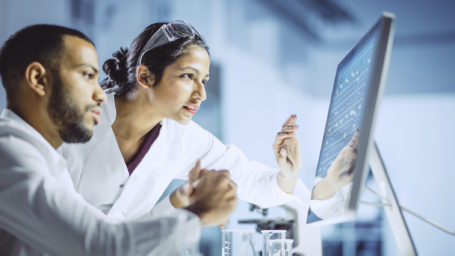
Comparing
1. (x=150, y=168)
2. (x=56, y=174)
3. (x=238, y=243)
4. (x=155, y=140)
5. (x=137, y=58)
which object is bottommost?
(x=238, y=243)

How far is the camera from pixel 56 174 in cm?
A: 97

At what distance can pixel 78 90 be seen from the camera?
1.01 metres

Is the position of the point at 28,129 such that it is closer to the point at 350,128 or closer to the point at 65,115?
the point at 65,115

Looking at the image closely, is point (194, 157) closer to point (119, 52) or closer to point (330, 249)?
point (119, 52)

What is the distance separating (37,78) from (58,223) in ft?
1.18

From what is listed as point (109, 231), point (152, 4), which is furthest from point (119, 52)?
point (152, 4)

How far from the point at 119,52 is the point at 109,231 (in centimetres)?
123

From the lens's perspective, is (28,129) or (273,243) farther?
(273,243)

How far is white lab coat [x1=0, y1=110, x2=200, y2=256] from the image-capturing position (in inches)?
30.9

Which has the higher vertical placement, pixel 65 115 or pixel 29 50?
pixel 29 50

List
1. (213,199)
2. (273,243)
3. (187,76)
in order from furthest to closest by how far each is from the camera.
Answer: (187,76) → (273,243) → (213,199)

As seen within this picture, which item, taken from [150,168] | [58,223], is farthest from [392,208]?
[150,168]

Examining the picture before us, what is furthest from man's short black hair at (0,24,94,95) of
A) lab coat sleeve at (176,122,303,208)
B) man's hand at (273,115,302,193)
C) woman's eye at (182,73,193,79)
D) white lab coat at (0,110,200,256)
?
lab coat sleeve at (176,122,303,208)

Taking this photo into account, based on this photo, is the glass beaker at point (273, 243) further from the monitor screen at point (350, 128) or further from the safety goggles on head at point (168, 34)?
the safety goggles on head at point (168, 34)
